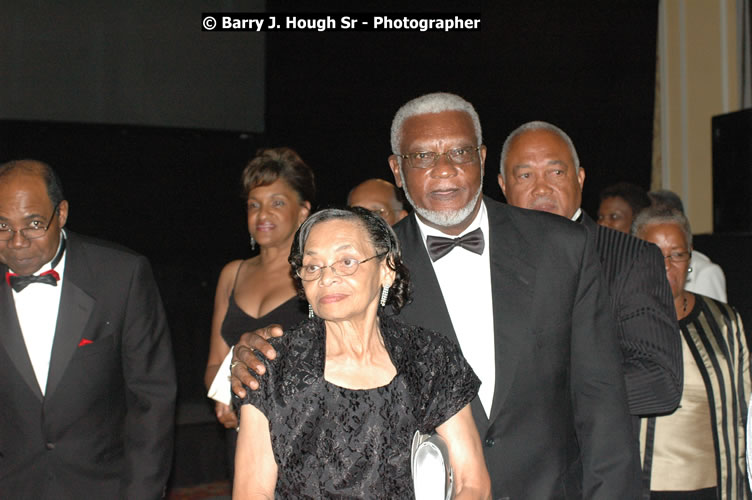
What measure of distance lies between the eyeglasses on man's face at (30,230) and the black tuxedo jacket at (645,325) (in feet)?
6.00

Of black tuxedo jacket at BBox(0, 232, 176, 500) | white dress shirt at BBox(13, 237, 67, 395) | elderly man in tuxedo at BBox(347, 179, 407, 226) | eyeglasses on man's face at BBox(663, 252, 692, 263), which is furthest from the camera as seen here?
elderly man in tuxedo at BBox(347, 179, 407, 226)

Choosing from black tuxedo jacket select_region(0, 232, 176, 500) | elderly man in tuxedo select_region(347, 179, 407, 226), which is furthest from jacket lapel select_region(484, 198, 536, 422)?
elderly man in tuxedo select_region(347, 179, 407, 226)

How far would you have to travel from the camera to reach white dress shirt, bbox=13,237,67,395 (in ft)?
9.64

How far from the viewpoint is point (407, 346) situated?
200 centimetres

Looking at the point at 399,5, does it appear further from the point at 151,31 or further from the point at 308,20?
the point at 151,31

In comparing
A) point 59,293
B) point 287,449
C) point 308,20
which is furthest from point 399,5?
point 287,449

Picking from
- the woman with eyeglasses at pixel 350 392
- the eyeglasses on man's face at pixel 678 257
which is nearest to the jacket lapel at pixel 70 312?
the woman with eyeglasses at pixel 350 392

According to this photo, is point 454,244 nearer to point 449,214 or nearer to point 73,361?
point 449,214

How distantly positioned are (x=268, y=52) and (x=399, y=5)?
3.56 ft

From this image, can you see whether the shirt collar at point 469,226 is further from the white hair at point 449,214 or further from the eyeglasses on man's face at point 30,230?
the eyeglasses on man's face at point 30,230

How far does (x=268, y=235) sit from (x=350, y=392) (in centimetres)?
186

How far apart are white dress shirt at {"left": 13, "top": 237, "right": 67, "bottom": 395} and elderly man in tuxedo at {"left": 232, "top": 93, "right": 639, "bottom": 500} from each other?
50.3 inches

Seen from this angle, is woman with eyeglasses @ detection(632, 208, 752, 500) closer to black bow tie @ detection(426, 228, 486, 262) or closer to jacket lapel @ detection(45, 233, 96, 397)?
black bow tie @ detection(426, 228, 486, 262)

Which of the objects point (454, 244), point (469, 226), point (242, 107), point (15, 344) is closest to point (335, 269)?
point (454, 244)
